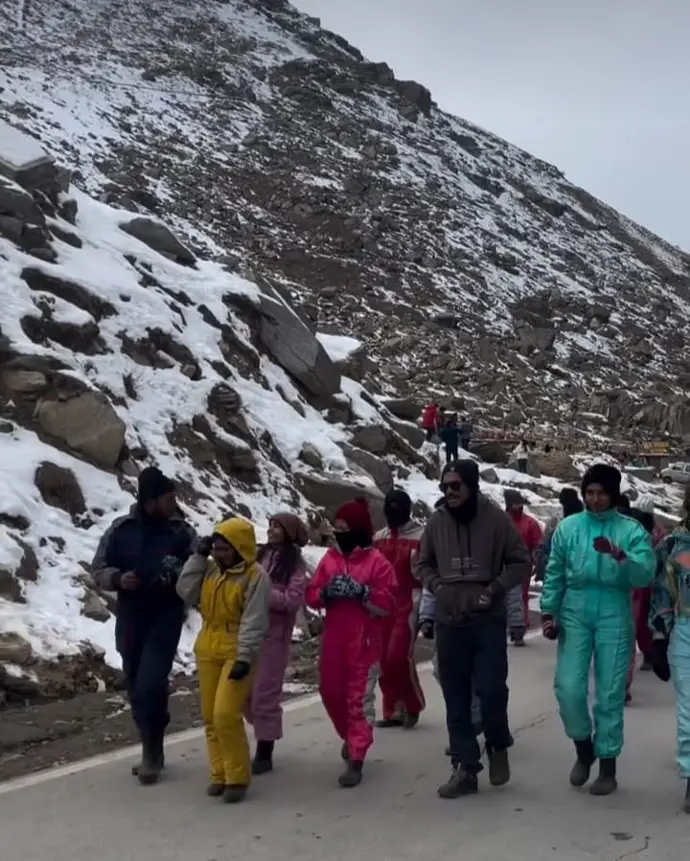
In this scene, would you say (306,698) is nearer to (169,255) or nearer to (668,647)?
(668,647)

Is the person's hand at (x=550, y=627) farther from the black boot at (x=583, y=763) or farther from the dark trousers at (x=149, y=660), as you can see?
the dark trousers at (x=149, y=660)

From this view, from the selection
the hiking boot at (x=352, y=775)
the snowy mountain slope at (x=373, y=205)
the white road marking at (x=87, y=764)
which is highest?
the snowy mountain slope at (x=373, y=205)

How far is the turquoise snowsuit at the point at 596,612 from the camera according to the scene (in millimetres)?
5668

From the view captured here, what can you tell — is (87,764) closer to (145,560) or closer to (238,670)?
(145,560)

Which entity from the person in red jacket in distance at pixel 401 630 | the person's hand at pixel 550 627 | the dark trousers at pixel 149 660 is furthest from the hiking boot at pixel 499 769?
the dark trousers at pixel 149 660

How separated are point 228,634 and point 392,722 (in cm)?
230

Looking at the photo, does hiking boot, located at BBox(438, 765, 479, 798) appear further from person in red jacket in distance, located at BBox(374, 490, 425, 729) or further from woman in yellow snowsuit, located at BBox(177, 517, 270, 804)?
person in red jacket in distance, located at BBox(374, 490, 425, 729)

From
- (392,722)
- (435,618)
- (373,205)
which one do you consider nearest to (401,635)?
(392,722)

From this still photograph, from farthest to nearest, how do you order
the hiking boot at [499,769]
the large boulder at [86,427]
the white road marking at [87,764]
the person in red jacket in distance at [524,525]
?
1. the large boulder at [86,427]
2. the person in red jacket in distance at [524,525]
3. the white road marking at [87,764]
4. the hiking boot at [499,769]

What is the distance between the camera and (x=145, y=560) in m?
6.25

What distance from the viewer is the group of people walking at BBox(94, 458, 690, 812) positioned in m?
5.71

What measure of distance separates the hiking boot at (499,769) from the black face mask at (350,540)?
143 centimetres

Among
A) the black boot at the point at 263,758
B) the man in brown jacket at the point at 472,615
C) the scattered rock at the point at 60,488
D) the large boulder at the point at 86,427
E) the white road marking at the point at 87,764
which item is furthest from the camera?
the large boulder at the point at 86,427

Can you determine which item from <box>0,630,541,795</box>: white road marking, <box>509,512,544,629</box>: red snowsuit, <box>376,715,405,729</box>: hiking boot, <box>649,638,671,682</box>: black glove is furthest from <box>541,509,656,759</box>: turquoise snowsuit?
<box>509,512,544,629</box>: red snowsuit
